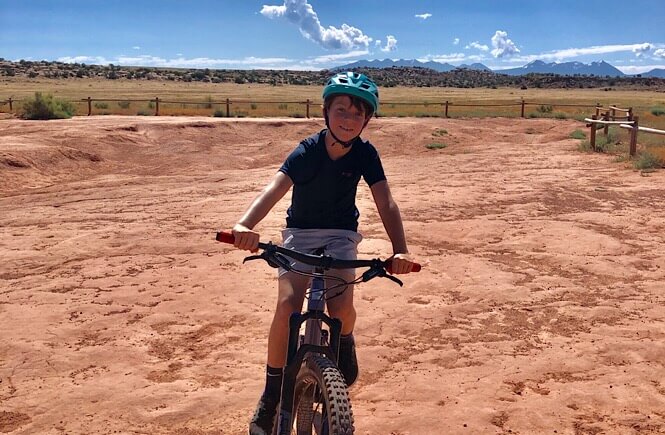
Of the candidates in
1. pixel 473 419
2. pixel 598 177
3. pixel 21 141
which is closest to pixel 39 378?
pixel 473 419

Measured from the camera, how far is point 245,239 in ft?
9.20

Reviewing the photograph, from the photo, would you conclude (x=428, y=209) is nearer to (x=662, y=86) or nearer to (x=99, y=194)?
(x=99, y=194)

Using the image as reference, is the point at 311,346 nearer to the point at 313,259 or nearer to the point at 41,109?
the point at 313,259

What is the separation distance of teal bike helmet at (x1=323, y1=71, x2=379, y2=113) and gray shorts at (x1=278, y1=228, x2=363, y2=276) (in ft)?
2.13

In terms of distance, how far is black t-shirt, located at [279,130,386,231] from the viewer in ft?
10.4

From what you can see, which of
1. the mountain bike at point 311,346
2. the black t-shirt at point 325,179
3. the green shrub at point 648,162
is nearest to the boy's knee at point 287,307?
the mountain bike at point 311,346

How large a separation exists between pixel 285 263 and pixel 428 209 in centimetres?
802

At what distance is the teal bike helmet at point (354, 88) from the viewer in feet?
9.89

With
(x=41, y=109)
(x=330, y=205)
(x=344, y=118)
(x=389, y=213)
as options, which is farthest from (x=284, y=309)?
(x=41, y=109)

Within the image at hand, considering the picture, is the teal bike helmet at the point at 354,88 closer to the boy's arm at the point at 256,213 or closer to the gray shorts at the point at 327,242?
the boy's arm at the point at 256,213

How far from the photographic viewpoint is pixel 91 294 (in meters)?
6.41

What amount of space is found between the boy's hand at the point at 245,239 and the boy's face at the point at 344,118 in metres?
0.66

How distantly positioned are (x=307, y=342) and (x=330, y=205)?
2.31 ft

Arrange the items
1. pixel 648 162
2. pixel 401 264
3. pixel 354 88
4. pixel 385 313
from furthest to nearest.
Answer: pixel 648 162 < pixel 385 313 < pixel 354 88 < pixel 401 264
